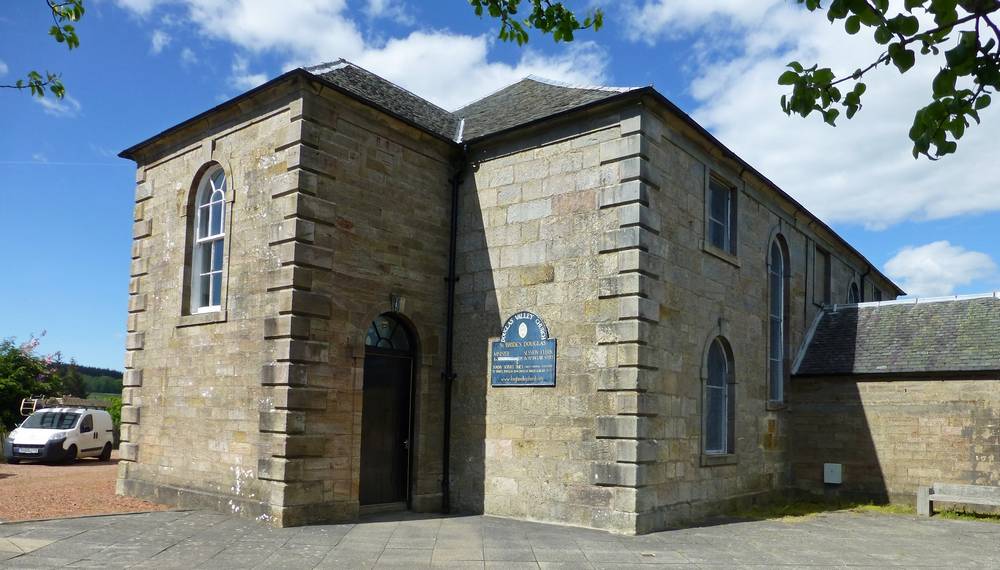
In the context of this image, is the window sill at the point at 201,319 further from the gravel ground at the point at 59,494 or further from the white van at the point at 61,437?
the white van at the point at 61,437

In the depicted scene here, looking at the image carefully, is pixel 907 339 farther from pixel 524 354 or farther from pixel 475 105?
pixel 475 105

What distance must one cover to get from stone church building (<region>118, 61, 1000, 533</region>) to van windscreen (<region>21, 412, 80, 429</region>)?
8.66m

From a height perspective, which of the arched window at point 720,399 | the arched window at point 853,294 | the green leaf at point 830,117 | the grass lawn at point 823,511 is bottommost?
the grass lawn at point 823,511

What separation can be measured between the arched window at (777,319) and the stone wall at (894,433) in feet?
1.95

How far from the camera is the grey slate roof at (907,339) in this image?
15695mm

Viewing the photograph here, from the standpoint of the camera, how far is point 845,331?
59.5 feet

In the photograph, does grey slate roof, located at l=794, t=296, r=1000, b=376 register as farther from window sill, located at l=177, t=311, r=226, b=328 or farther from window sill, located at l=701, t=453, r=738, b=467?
window sill, located at l=177, t=311, r=226, b=328

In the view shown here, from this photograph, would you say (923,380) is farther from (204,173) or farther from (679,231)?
(204,173)

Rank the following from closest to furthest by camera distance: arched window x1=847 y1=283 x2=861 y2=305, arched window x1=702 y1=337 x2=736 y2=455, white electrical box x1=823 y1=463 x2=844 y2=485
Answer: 1. arched window x1=702 y1=337 x2=736 y2=455
2. white electrical box x1=823 y1=463 x2=844 y2=485
3. arched window x1=847 y1=283 x2=861 y2=305

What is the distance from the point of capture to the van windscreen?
21.2 metres

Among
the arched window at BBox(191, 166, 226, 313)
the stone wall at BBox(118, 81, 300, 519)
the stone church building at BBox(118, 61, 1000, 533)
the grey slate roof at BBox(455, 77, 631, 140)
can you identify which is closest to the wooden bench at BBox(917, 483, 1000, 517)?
the stone church building at BBox(118, 61, 1000, 533)

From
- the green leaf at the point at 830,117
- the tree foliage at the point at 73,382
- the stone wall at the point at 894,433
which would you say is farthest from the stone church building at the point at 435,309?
the tree foliage at the point at 73,382

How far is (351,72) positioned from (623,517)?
352 inches

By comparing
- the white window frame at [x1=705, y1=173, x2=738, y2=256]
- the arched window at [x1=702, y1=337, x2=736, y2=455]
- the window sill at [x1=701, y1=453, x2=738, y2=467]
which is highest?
the white window frame at [x1=705, y1=173, x2=738, y2=256]
